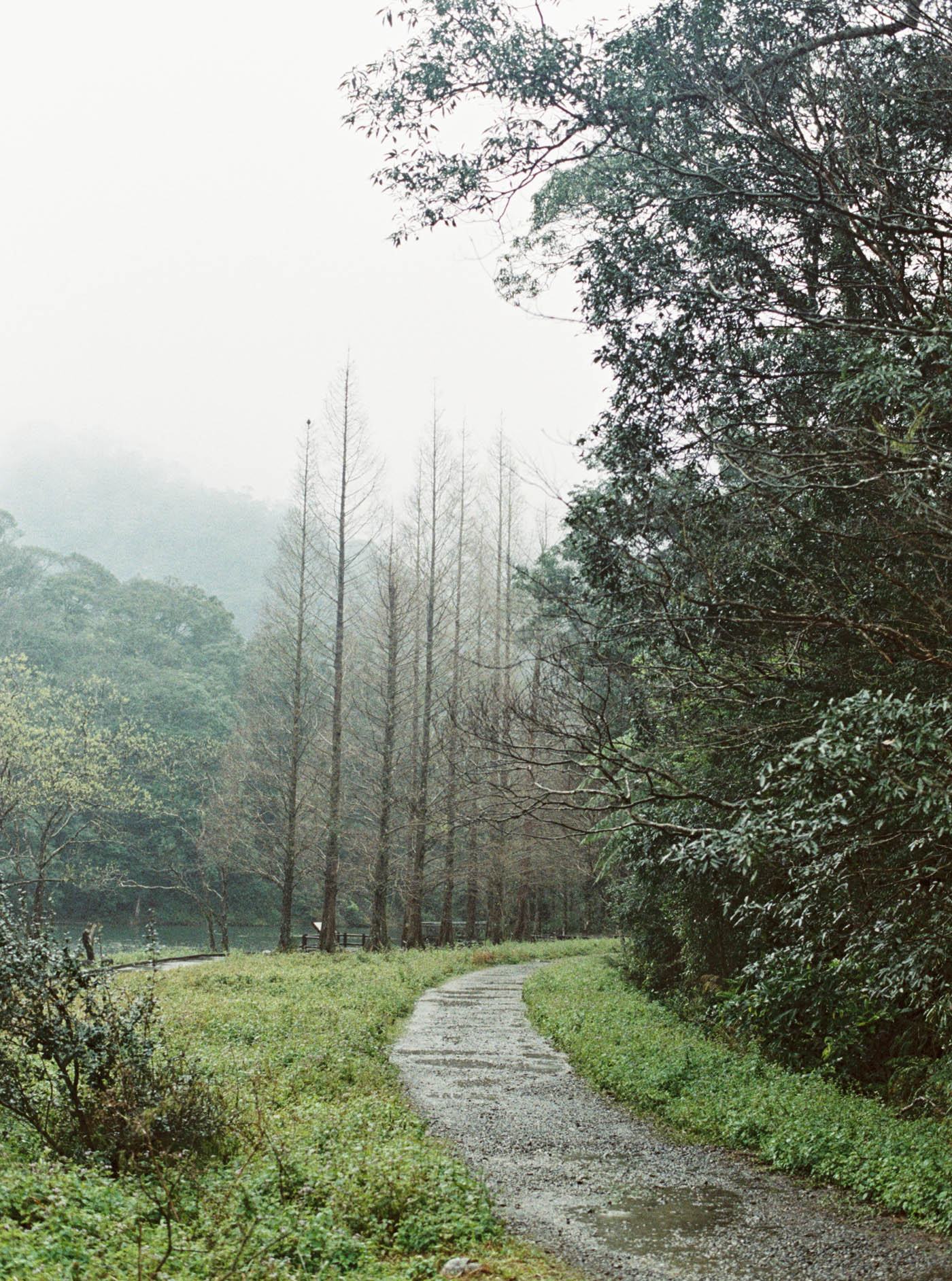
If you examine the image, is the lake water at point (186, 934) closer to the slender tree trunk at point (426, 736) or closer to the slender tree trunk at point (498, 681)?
the slender tree trunk at point (498, 681)

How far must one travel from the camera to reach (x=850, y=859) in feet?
17.9

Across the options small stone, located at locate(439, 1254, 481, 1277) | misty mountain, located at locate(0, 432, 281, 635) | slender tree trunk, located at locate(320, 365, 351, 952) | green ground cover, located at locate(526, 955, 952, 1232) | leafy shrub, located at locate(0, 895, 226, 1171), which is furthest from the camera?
misty mountain, located at locate(0, 432, 281, 635)

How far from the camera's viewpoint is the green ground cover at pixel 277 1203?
11.8 feet

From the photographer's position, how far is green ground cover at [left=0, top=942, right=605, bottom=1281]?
3607mm

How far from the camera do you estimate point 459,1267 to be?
159 inches

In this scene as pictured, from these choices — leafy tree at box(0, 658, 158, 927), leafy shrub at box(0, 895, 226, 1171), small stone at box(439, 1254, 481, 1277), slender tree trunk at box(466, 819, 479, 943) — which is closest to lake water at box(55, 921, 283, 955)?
slender tree trunk at box(466, 819, 479, 943)

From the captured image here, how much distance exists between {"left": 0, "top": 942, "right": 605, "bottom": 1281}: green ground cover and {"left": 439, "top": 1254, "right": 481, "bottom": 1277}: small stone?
0.06m

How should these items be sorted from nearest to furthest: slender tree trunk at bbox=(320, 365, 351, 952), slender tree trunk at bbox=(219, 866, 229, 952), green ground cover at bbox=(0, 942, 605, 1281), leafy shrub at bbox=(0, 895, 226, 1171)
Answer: green ground cover at bbox=(0, 942, 605, 1281), leafy shrub at bbox=(0, 895, 226, 1171), slender tree trunk at bbox=(320, 365, 351, 952), slender tree trunk at bbox=(219, 866, 229, 952)

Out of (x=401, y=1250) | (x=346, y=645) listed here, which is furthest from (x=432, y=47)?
(x=346, y=645)

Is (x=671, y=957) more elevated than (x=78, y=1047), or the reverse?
(x=78, y=1047)

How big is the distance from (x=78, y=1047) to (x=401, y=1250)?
2.05m

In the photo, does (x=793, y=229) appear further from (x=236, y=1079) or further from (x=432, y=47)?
(x=236, y=1079)

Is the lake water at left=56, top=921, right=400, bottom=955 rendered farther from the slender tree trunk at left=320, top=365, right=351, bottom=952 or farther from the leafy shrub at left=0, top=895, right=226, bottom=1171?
the leafy shrub at left=0, top=895, right=226, bottom=1171

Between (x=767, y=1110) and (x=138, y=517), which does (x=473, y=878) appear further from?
(x=138, y=517)
